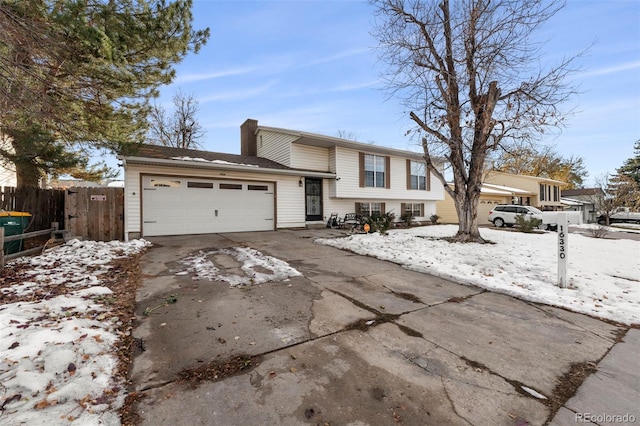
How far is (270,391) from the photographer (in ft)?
7.05

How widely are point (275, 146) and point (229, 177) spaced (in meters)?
3.90

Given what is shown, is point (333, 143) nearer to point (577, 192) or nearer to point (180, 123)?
point (180, 123)

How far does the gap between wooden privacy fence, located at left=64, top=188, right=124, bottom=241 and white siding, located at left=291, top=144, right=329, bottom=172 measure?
7046 mm

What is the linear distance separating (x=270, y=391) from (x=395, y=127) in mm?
10838

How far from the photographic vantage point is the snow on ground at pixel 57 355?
1.84 metres

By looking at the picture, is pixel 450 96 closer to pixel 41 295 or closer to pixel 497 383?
pixel 497 383

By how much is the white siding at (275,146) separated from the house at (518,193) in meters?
15.2

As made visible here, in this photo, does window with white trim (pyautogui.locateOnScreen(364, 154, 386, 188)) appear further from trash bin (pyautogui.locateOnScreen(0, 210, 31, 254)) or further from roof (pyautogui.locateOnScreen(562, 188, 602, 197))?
roof (pyautogui.locateOnScreen(562, 188, 602, 197))

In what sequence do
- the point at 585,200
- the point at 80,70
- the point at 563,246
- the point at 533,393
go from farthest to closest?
the point at 585,200 < the point at 80,70 < the point at 563,246 < the point at 533,393

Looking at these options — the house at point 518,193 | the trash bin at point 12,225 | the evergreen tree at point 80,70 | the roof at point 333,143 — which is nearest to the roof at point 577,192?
the house at point 518,193

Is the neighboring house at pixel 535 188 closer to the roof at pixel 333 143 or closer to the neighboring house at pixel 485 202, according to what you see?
the neighboring house at pixel 485 202

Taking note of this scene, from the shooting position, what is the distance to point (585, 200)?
41.8 meters

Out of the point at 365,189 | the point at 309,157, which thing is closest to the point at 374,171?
the point at 365,189

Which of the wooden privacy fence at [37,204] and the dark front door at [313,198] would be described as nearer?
the wooden privacy fence at [37,204]
